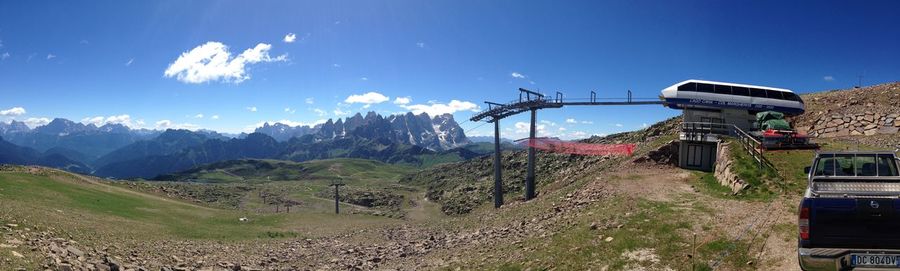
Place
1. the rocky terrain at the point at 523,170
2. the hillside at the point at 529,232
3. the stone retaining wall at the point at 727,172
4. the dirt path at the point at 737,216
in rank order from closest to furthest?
the dirt path at the point at 737,216, the hillside at the point at 529,232, the stone retaining wall at the point at 727,172, the rocky terrain at the point at 523,170

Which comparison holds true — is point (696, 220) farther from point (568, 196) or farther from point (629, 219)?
point (568, 196)

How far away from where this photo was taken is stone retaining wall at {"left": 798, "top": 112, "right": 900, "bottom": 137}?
135 feet

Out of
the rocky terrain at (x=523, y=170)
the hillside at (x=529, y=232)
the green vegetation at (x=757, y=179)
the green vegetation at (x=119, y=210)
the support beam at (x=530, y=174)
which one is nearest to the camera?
the hillside at (x=529, y=232)

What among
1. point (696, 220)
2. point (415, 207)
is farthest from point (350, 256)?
point (415, 207)

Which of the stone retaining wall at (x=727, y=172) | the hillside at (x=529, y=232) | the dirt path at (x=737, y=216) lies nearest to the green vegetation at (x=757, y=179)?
the hillside at (x=529, y=232)

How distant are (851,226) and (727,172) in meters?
22.8

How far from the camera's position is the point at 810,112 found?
50.3 m

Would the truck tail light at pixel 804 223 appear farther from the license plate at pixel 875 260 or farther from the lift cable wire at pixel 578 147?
the lift cable wire at pixel 578 147

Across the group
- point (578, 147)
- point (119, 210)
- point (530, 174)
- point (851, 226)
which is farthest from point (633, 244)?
point (578, 147)

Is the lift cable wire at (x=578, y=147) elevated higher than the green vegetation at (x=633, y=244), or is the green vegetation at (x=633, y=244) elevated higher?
the lift cable wire at (x=578, y=147)

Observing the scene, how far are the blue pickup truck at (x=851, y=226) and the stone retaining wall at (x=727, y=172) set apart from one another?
1778 cm

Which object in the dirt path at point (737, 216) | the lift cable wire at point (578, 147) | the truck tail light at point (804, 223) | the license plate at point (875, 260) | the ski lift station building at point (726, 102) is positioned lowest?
the dirt path at point (737, 216)

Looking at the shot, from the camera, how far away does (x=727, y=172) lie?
32.0 metres

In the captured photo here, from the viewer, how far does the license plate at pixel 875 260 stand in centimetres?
1084
